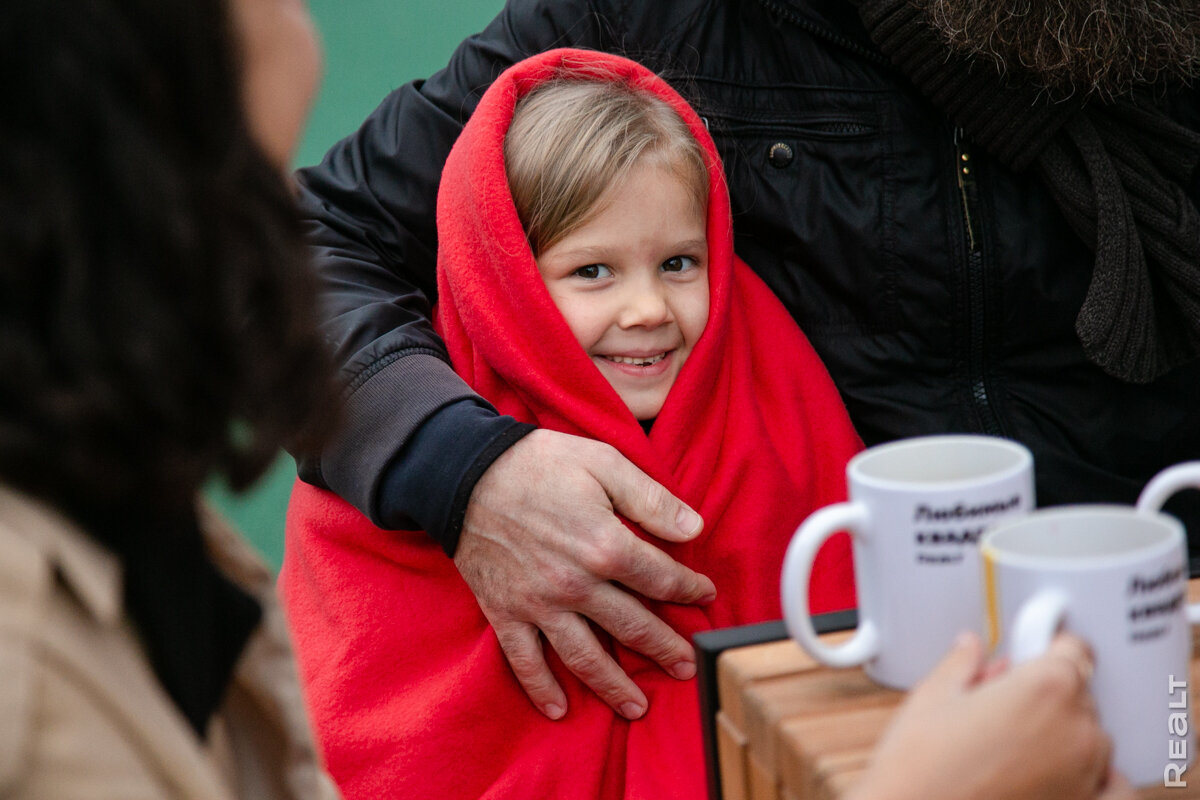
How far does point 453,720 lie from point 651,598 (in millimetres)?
223

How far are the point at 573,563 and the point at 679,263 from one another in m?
0.39

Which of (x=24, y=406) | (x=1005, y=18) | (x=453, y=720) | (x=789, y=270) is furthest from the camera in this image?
(x=789, y=270)

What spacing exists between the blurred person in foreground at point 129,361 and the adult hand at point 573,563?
17.6 inches

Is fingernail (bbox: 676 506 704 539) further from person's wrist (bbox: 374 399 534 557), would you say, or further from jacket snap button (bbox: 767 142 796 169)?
jacket snap button (bbox: 767 142 796 169)

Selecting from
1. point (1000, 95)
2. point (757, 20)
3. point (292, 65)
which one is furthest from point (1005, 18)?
point (292, 65)

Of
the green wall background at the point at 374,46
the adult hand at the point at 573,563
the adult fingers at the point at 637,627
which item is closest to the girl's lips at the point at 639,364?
the adult hand at the point at 573,563

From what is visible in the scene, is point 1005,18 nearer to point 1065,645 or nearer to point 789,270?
point 789,270

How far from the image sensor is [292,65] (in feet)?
2.10

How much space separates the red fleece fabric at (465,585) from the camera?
1057mm

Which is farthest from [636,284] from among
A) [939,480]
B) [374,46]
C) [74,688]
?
[374,46]

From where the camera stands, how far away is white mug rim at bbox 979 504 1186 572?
0.52m

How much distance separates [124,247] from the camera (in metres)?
0.49

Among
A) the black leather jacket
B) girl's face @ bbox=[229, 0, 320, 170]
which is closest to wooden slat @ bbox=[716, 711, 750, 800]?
girl's face @ bbox=[229, 0, 320, 170]

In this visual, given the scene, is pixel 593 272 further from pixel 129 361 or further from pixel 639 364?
pixel 129 361
